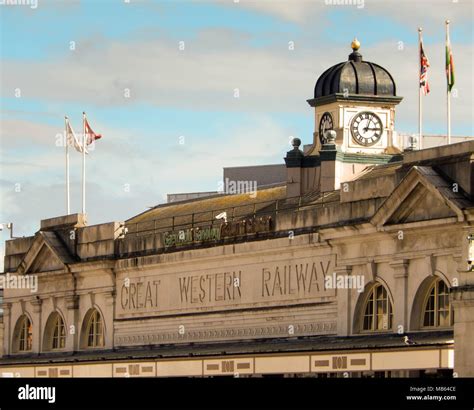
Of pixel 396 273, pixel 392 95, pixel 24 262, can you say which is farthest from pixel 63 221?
pixel 396 273

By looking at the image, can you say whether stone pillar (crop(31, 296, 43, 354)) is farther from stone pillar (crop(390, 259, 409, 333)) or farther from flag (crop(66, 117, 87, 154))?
stone pillar (crop(390, 259, 409, 333))

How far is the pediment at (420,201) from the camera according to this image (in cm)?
6525

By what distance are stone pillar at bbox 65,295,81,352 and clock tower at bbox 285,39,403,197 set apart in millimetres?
15663

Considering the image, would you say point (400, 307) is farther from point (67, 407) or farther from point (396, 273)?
point (67, 407)

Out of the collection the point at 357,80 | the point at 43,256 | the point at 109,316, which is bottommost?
the point at 109,316

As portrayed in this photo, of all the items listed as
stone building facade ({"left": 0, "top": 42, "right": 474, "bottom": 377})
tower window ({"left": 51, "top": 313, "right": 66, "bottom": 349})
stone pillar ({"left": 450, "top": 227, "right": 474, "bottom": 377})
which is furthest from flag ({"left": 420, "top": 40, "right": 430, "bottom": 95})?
tower window ({"left": 51, "top": 313, "right": 66, "bottom": 349})

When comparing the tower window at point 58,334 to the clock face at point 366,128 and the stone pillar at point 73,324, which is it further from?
the clock face at point 366,128

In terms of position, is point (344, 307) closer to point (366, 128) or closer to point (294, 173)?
point (294, 173)

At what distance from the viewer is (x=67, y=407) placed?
49531 millimetres

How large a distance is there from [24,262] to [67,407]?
49.9 meters

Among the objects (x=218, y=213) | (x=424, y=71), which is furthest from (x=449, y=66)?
(x=218, y=213)

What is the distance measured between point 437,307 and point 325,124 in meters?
18.4

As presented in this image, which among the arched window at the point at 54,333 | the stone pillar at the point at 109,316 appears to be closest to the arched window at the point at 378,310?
the stone pillar at the point at 109,316

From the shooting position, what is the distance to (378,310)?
235ft
